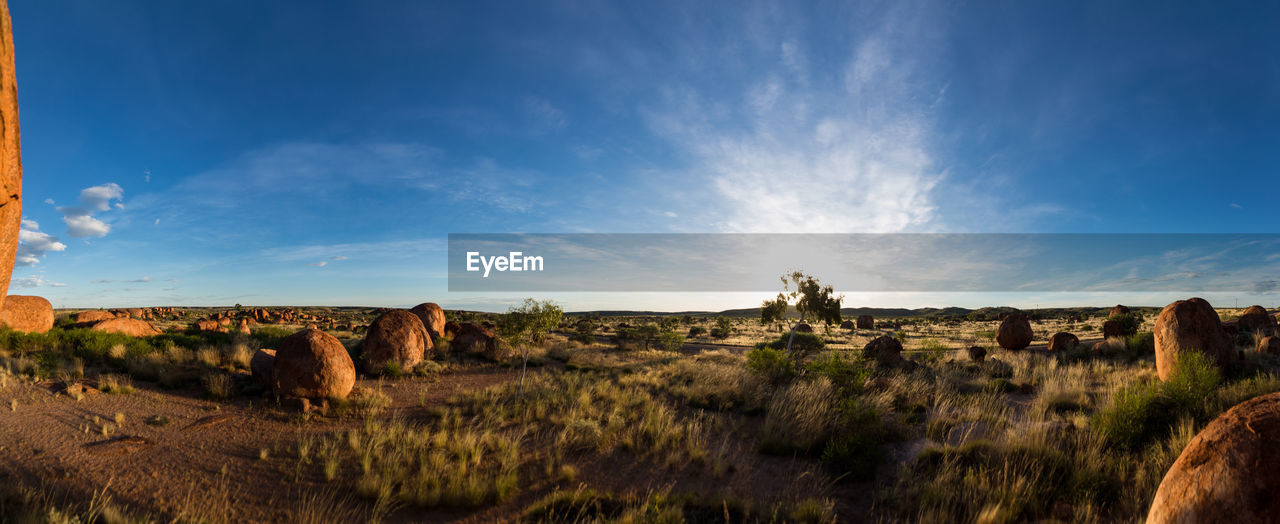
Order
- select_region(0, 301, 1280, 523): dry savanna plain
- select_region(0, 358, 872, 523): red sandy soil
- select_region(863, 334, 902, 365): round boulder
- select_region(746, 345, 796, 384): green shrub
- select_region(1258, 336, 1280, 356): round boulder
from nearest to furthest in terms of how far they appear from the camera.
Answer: select_region(0, 301, 1280, 523): dry savanna plain, select_region(0, 358, 872, 523): red sandy soil, select_region(746, 345, 796, 384): green shrub, select_region(1258, 336, 1280, 356): round boulder, select_region(863, 334, 902, 365): round boulder

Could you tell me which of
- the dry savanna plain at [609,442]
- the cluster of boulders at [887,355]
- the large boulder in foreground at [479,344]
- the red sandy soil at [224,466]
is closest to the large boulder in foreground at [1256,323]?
the dry savanna plain at [609,442]

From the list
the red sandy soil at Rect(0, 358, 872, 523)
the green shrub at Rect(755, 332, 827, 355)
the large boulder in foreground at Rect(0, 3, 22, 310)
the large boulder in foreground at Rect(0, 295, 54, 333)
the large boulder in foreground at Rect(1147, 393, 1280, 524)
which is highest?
the large boulder in foreground at Rect(0, 3, 22, 310)

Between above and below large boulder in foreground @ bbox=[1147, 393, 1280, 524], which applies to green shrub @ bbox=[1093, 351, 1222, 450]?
below

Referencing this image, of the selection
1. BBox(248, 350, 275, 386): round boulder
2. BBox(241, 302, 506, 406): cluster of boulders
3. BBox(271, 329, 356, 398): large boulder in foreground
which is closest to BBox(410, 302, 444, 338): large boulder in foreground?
BBox(241, 302, 506, 406): cluster of boulders

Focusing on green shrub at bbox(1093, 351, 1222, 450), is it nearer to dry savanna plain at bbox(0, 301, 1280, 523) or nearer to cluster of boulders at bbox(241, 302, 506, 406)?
dry savanna plain at bbox(0, 301, 1280, 523)

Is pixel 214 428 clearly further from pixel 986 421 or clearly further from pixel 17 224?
pixel 986 421

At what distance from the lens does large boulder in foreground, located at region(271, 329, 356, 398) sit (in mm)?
12594

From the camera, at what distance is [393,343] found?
1877cm

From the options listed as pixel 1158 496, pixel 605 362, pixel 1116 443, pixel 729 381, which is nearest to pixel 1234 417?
pixel 1158 496

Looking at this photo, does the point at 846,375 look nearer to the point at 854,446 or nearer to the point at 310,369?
the point at 854,446

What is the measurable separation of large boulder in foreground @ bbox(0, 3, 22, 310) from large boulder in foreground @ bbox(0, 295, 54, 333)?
29.8m

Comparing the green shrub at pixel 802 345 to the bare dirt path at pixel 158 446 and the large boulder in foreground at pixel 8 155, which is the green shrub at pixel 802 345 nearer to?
the bare dirt path at pixel 158 446

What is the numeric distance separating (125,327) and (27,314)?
569 centimetres

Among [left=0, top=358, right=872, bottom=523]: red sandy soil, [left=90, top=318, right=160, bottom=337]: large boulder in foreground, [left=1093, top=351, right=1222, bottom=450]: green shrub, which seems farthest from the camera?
[left=90, top=318, right=160, bottom=337]: large boulder in foreground
